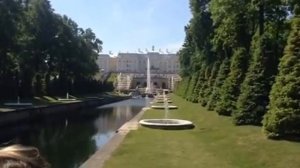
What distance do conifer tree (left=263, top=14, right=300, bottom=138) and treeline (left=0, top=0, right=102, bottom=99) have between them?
1128 inches

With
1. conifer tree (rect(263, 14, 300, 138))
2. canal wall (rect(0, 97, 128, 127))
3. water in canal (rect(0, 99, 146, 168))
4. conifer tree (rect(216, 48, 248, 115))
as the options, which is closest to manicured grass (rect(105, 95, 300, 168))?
conifer tree (rect(263, 14, 300, 138))

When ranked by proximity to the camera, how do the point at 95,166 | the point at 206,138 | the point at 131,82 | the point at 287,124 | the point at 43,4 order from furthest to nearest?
the point at 131,82
the point at 43,4
the point at 206,138
the point at 287,124
the point at 95,166

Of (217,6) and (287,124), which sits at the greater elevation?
(217,6)

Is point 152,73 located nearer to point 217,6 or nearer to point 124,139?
→ point 217,6

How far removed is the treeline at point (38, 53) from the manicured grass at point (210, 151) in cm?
2557

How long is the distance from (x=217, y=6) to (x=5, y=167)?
3306 centimetres

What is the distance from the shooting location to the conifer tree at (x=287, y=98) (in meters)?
13.8

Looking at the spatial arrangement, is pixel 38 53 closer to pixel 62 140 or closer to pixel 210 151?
pixel 62 140

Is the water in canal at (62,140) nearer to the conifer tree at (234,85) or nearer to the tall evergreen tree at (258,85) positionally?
the conifer tree at (234,85)

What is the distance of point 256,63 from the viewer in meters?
19.3

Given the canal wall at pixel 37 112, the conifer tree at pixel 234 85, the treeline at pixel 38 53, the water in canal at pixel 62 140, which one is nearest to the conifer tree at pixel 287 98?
the water in canal at pixel 62 140

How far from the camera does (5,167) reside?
1.25 m

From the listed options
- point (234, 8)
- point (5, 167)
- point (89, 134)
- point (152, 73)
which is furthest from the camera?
point (152, 73)

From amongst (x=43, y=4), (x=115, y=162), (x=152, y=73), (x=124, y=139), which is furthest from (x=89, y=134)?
(x=152, y=73)
